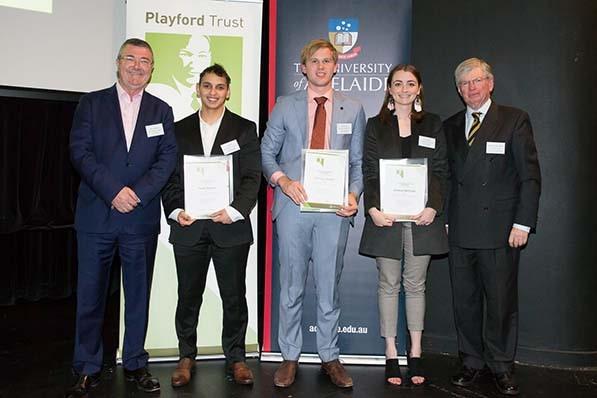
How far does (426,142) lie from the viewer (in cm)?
319

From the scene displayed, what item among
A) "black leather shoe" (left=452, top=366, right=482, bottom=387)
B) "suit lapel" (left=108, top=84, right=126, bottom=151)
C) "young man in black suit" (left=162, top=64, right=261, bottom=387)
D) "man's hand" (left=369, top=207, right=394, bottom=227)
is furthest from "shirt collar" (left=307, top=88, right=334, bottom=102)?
"black leather shoe" (left=452, top=366, right=482, bottom=387)

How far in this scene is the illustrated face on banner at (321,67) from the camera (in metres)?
3.13

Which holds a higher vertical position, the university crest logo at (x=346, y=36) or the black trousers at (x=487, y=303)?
the university crest logo at (x=346, y=36)

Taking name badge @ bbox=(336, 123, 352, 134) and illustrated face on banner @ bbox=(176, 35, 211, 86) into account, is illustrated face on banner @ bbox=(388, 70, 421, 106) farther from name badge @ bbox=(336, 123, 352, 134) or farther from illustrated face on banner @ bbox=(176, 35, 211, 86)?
illustrated face on banner @ bbox=(176, 35, 211, 86)

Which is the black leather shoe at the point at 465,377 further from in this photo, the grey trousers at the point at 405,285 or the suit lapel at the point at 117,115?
the suit lapel at the point at 117,115

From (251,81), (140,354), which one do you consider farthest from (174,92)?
(140,354)

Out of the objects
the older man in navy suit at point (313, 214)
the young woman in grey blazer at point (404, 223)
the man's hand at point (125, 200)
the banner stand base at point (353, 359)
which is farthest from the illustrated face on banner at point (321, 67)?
the banner stand base at point (353, 359)

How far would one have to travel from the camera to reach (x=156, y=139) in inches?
122

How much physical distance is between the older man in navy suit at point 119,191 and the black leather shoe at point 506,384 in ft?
6.51

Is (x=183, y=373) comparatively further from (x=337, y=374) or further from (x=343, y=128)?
(x=343, y=128)

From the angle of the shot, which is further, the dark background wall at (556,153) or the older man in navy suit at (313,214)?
the dark background wall at (556,153)

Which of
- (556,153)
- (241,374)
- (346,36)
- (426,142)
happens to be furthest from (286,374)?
(556,153)

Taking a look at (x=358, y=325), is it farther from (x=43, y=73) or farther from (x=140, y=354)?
(x=43, y=73)

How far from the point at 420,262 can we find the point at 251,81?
1637mm
